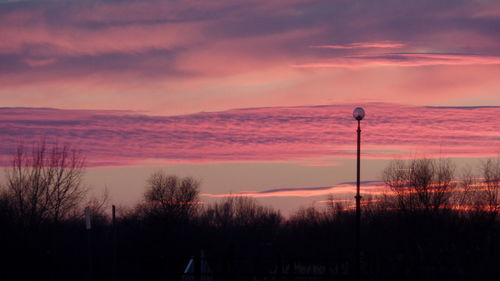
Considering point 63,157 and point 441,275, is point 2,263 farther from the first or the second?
point 63,157

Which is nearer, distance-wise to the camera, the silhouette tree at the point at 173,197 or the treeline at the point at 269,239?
the treeline at the point at 269,239

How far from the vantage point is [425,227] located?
5250 cm

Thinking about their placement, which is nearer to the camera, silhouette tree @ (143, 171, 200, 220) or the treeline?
the treeline

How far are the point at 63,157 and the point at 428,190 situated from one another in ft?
102

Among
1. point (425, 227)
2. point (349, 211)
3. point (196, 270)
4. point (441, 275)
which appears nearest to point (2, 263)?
point (196, 270)

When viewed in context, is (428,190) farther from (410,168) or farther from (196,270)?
(196,270)

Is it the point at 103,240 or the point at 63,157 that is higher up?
the point at 63,157

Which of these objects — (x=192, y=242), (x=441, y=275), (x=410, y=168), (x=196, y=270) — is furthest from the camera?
(x=192, y=242)

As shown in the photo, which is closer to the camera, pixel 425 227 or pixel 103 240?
pixel 425 227

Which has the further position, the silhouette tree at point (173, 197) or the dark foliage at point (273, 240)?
the silhouette tree at point (173, 197)

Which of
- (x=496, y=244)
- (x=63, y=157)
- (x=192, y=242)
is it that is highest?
(x=63, y=157)

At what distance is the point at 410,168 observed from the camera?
62.0m

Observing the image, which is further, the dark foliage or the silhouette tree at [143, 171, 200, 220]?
the silhouette tree at [143, 171, 200, 220]

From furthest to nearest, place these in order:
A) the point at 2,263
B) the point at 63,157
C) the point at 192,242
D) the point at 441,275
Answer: the point at 192,242
the point at 63,157
the point at 441,275
the point at 2,263
